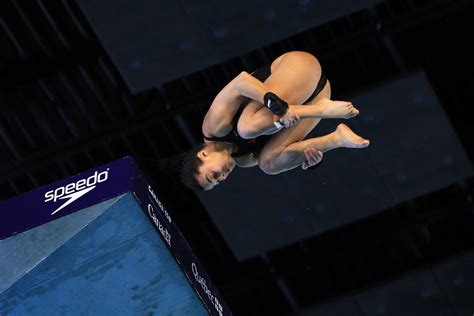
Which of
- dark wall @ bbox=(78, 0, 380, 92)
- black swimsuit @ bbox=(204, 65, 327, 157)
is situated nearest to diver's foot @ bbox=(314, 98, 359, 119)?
black swimsuit @ bbox=(204, 65, 327, 157)

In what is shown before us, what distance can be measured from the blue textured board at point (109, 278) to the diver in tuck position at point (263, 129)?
0.67m

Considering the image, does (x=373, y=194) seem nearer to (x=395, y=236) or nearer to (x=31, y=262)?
(x=395, y=236)

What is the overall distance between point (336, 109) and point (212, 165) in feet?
2.89

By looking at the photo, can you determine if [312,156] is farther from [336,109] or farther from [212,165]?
[212,165]

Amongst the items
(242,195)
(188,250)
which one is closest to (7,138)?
(242,195)

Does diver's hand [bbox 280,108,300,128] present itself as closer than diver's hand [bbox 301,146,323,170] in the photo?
Yes

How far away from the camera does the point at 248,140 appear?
273 inches

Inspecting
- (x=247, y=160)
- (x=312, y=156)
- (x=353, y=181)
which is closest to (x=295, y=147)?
(x=312, y=156)

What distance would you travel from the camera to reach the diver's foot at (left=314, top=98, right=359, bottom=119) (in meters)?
6.31

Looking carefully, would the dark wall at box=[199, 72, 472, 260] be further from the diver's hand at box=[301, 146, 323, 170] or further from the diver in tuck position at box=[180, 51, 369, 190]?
the diver's hand at box=[301, 146, 323, 170]

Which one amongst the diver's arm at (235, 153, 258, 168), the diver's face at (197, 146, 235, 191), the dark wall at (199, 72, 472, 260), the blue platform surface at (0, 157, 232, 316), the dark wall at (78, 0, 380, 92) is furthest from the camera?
the dark wall at (199, 72, 472, 260)

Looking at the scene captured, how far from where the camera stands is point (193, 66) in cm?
866

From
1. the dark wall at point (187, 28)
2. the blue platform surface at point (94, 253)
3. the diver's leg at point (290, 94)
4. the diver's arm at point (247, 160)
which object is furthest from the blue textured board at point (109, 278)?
the dark wall at point (187, 28)

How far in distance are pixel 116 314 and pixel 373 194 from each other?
3524 millimetres
